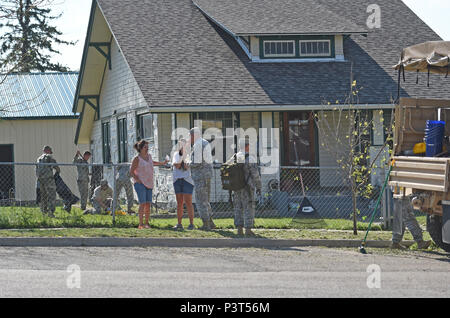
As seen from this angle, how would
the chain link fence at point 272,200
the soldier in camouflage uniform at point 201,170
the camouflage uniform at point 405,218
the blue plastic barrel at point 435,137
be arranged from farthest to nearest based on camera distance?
the chain link fence at point 272,200, the soldier in camouflage uniform at point 201,170, the camouflage uniform at point 405,218, the blue plastic barrel at point 435,137

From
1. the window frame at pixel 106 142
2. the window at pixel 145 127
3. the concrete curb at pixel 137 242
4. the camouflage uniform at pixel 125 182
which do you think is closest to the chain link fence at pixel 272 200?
the camouflage uniform at pixel 125 182

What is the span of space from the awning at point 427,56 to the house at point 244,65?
25.2 ft

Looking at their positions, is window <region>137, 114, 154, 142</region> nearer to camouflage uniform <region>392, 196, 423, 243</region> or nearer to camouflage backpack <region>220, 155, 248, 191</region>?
camouflage backpack <region>220, 155, 248, 191</region>

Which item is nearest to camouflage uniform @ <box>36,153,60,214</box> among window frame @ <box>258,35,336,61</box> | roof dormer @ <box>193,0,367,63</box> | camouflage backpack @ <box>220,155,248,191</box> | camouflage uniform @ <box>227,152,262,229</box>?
camouflage uniform @ <box>227,152,262,229</box>

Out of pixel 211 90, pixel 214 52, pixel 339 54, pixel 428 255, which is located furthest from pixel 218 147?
pixel 428 255

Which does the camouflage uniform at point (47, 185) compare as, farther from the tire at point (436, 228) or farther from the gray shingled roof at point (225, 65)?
the tire at point (436, 228)

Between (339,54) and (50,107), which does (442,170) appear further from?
(50,107)

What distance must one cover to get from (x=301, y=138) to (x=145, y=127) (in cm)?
466

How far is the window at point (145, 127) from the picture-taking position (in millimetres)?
22562

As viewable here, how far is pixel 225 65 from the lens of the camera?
22.5m

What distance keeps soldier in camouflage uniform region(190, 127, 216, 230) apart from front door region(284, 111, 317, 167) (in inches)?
308
